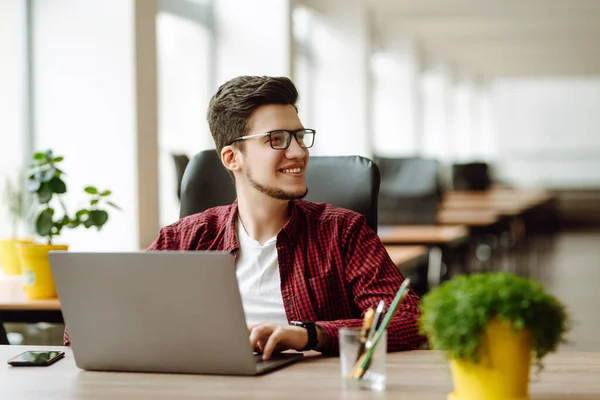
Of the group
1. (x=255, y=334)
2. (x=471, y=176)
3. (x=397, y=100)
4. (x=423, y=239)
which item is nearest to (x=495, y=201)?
(x=471, y=176)

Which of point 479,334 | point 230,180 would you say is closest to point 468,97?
point 230,180

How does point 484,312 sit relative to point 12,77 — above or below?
below

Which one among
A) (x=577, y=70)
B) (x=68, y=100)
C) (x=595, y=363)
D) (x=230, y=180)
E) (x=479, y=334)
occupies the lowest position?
(x=595, y=363)

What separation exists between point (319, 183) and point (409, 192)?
11.8ft

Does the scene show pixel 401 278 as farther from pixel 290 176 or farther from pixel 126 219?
pixel 126 219

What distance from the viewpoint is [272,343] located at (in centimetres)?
147

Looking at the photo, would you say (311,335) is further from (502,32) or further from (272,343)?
(502,32)

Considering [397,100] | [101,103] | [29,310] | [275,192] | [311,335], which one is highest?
[397,100]

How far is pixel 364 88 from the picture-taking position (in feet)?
25.8

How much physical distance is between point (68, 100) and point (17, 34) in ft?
1.17

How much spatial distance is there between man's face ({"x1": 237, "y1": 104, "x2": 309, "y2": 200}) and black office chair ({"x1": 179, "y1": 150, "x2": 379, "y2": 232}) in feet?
1.04

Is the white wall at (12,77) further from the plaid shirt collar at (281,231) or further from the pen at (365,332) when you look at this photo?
the pen at (365,332)

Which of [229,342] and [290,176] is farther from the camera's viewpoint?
[290,176]

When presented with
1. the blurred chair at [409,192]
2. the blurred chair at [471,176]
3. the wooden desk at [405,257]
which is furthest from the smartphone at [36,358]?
the blurred chair at [471,176]
